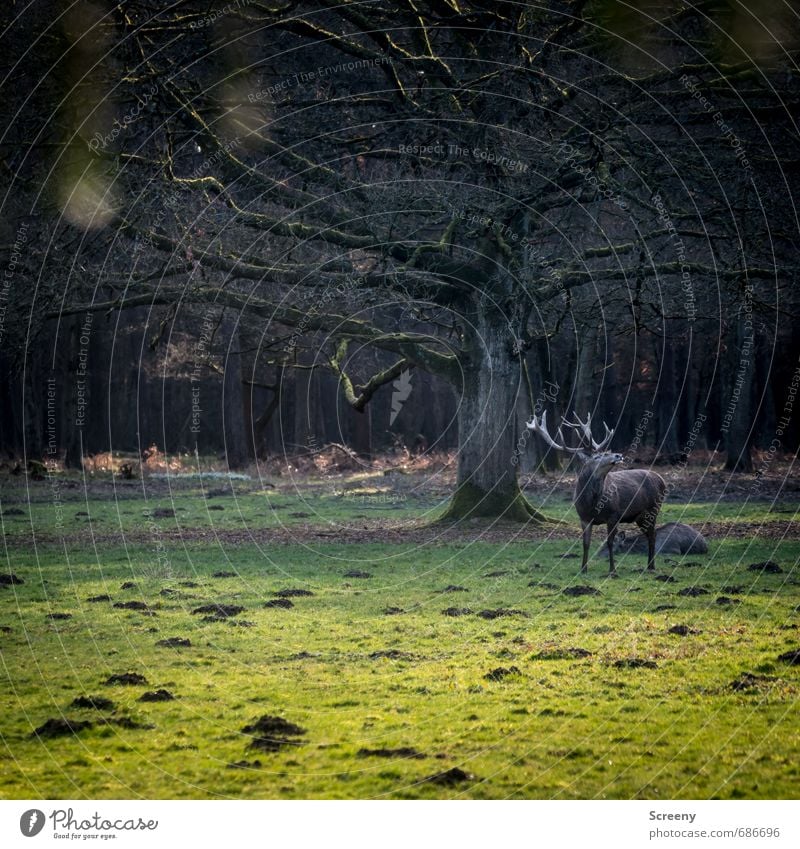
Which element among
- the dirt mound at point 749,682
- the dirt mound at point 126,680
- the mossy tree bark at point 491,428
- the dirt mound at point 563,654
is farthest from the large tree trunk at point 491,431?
the dirt mound at point 126,680

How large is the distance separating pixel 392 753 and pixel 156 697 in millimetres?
3026

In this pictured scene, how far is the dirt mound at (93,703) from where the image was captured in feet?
37.6

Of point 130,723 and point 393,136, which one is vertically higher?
point 393,136

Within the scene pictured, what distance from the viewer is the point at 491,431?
25.9 meters

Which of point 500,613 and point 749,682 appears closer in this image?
point 749,682

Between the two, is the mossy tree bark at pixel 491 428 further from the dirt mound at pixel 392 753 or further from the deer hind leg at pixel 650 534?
the dirt mound at pixel 392 753

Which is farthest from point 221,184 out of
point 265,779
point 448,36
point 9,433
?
point 9,433

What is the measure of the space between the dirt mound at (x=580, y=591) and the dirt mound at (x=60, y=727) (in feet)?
27.6

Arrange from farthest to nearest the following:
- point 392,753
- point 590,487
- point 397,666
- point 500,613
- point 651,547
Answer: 1. point 651,547
2. point 590,487
3. point 500,613
4. point 397,666
5. point 392,753

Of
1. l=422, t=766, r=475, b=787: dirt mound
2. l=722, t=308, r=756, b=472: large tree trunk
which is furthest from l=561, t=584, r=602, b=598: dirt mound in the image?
l=722, t=308, r=756, b=472: large tree trunk

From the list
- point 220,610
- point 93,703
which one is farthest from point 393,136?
point 93,703

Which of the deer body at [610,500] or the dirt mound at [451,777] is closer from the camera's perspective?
the dirt mound at [451,777]

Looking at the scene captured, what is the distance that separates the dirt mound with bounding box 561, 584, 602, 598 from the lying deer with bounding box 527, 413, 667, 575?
50.1 inches
